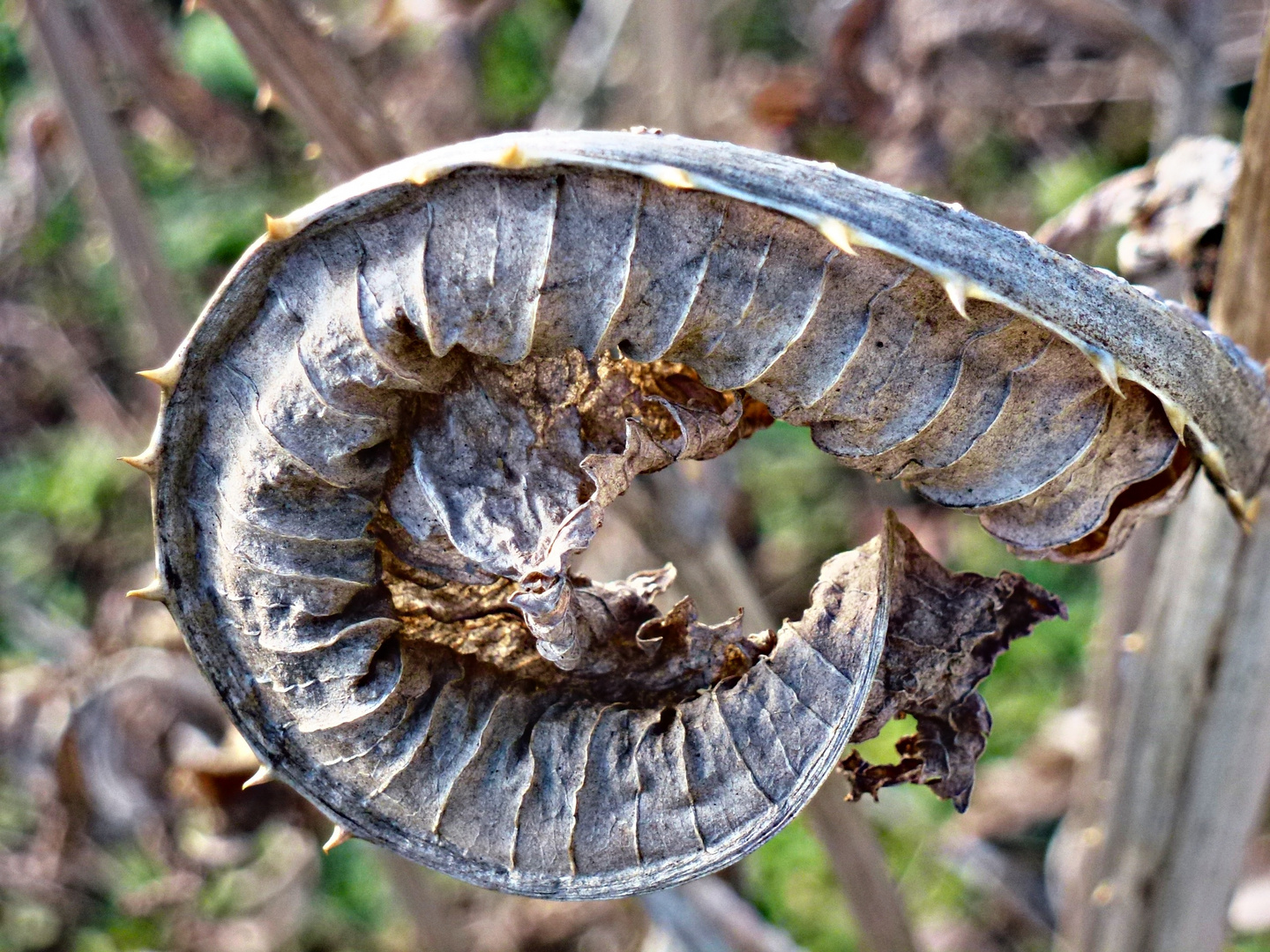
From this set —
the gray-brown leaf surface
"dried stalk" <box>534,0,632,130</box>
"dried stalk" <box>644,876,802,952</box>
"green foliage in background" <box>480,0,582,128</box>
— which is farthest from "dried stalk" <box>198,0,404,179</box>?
"green foliage in background" <box>480,0,582,128</box>

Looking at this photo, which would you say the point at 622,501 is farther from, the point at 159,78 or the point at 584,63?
the point at 584,63

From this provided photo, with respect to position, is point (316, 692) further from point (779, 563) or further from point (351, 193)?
point (779, 563)

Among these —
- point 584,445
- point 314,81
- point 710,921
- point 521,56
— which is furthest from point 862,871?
point 521,56

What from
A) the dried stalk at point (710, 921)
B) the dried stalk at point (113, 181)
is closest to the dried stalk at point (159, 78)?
the dried stalk at point (113, 181)

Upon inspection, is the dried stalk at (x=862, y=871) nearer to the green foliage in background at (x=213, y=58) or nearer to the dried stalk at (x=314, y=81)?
the dried stalk at (x=314, y=81)

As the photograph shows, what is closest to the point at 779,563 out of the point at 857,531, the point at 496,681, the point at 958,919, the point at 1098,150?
the point at 857,531

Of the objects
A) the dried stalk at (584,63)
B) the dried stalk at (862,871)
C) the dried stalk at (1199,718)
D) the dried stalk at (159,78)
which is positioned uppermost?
the dried stalk at (584,63)

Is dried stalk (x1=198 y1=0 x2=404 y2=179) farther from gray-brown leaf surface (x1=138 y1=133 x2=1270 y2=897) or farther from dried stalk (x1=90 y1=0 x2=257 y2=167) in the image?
dried stalk (x1=90 y1=0 x2=257 y2=167)

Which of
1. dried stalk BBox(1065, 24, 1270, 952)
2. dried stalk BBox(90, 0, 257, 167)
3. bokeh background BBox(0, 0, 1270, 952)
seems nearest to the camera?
dried stalk BBox(1065, 24, 1270, 952)
